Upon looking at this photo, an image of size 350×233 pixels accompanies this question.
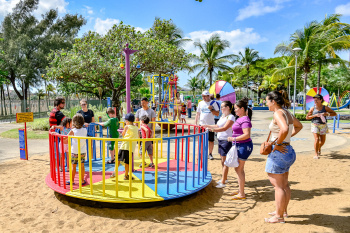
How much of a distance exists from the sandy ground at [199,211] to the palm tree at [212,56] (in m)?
28.4

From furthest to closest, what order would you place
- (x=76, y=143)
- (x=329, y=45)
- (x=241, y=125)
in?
(x=329, y=45) < (x=76, y=143) < (x=241, y=125)

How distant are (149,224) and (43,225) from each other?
1.47 meters

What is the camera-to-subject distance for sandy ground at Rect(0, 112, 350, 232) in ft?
11.4

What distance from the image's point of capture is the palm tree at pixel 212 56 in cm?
3309

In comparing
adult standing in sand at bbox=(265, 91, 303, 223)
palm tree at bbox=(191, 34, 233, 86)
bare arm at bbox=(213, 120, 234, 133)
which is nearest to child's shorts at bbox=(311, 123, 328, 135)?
bare arm at bbox=(213, 120, 234, 133)

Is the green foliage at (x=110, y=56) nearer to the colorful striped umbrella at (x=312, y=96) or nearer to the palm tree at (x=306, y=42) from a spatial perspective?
the colorful striped umbrella at (x=312, y=96)

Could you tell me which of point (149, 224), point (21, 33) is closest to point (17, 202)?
point (149, 224)

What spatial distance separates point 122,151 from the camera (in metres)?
4.46

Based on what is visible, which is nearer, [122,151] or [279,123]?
[279,123]

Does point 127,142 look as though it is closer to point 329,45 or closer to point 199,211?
point 199,211

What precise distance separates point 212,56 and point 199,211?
30976 millimetres

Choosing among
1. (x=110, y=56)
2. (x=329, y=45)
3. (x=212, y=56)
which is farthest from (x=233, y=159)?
(x=212, y=56)

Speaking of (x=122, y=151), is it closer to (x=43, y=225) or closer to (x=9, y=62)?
(x=43, y=225)

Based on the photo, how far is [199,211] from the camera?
161 inches
